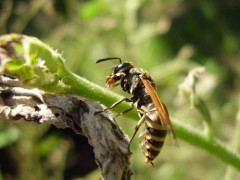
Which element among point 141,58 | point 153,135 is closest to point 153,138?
point 153,135

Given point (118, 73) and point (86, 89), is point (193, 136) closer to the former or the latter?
point (118, 73)

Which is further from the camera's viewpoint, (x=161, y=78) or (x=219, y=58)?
(x=219, y=58)

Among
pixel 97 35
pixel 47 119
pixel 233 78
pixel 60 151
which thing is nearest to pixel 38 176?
pixel 60 151

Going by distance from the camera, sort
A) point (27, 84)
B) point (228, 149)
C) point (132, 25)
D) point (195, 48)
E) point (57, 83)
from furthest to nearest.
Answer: point (195, 48) < point (132, 25) < point (228, 149) < point (57, 83) < point (27, 84)

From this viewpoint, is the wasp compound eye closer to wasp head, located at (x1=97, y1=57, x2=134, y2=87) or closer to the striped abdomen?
wasp head, located at (x1=97, y1=57, x2=134, y2=87)

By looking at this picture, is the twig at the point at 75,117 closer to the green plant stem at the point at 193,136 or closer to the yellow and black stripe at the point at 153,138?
the green plant stem at the point at 193,136

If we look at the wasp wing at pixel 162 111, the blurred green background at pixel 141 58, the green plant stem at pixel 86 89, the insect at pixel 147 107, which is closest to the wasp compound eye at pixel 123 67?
the insect at pixel 147 107

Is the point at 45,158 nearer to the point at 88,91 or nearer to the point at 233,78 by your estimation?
the point at 233,78
